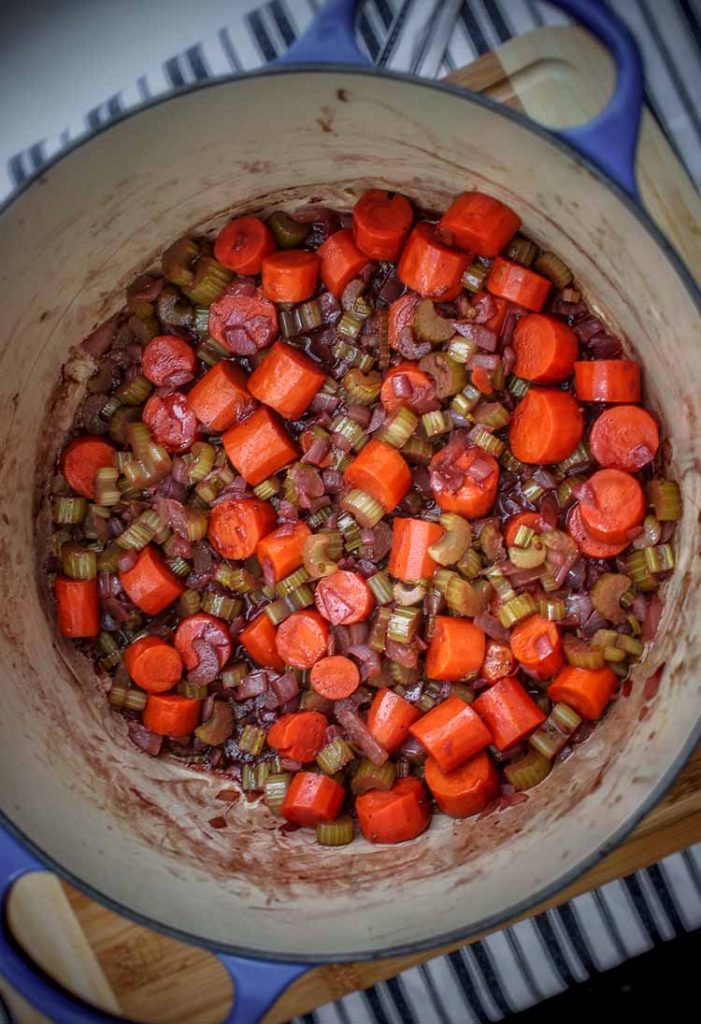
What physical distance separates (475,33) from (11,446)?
1.52m

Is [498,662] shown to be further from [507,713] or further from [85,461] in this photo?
[85,461]

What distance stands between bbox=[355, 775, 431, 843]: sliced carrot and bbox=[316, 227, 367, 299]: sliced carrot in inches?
53.0

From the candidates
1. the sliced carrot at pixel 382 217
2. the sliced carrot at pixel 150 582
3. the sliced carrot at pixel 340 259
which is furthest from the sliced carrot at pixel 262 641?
the sliced carrot at pixel 382 217

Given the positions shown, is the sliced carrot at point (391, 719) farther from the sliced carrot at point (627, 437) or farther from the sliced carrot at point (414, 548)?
the sliced carrot at point (627, 437)

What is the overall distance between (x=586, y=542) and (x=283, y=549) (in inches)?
31.6

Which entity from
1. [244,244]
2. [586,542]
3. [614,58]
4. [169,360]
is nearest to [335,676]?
[586,542]

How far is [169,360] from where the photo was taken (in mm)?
2504

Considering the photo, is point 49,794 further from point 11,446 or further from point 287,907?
point 11,446

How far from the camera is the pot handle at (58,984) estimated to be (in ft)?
6.52

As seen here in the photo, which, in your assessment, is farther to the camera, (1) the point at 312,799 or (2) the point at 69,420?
(2) the point at 69,420

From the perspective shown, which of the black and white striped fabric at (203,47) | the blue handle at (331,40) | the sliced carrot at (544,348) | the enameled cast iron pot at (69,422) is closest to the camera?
the blue handle at (331,40)

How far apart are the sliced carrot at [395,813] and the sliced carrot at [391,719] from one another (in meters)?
0.12

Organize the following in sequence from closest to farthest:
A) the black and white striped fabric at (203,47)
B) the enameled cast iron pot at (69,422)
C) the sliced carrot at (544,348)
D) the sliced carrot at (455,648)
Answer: the enameled cast iron pot at (69,422)
the black and white striped fabric at (203,47)
the sliced carrot at (544,348)
the sliced carrot at (455,648)

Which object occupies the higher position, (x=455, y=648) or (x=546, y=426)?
(x=546, y=426)
